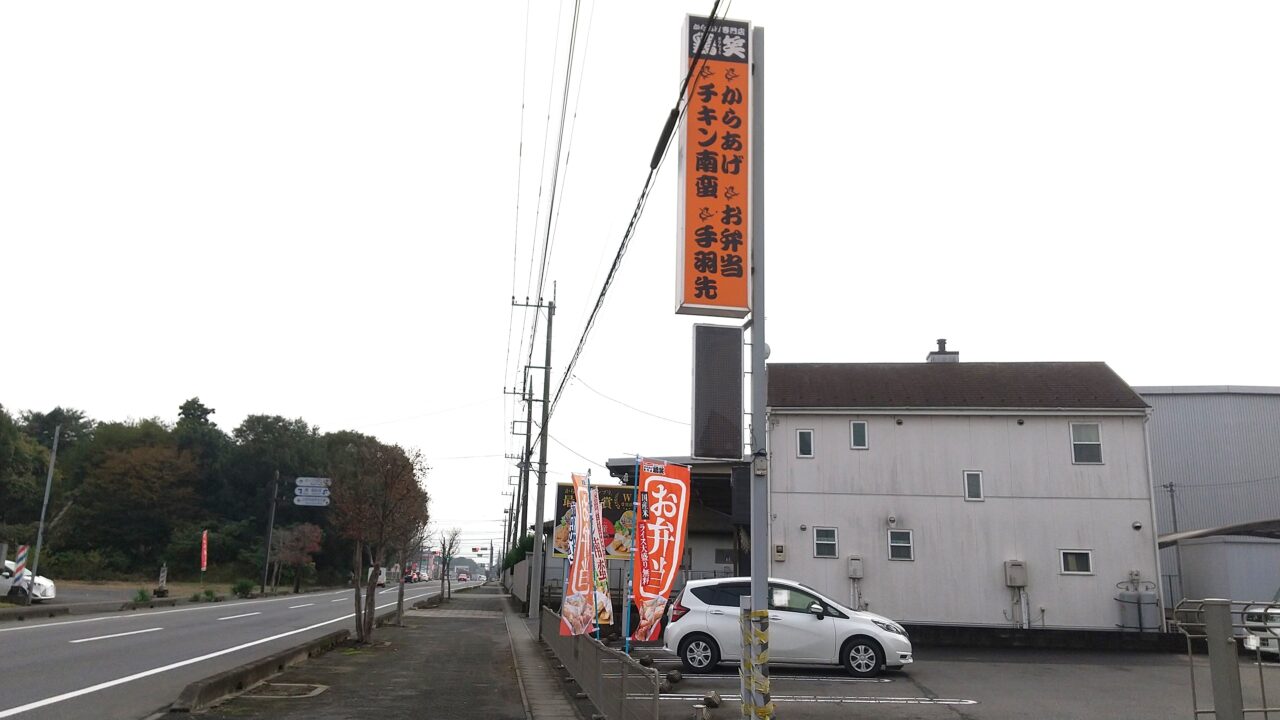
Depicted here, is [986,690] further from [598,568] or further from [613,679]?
[613,679]

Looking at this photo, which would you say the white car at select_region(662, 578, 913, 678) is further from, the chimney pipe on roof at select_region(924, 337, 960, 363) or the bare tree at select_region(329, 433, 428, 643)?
the chimney pipe on roof at select_region(924, 337, 960, 363)

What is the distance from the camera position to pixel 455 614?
33.1 metres

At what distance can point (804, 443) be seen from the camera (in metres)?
23.0

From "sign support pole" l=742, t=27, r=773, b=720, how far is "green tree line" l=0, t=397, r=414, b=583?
57.9m

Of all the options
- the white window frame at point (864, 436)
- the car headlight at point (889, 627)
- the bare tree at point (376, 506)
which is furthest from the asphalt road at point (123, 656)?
the white window frame at point (864, 436)

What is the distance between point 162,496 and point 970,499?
58.0m

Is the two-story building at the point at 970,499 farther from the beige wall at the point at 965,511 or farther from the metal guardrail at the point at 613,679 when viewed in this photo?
the metal guardrail at the point at 613,679

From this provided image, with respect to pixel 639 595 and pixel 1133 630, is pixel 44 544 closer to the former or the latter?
pixel 639 595

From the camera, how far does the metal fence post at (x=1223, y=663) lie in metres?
6.97

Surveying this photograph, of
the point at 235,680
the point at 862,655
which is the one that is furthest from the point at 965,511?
the point at 235,680

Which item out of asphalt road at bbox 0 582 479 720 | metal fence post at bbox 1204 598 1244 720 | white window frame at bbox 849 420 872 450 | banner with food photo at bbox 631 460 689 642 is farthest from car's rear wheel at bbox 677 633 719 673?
white window frame at bbox 849 420 872 450

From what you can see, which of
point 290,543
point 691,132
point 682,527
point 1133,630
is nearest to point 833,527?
point 1133,630

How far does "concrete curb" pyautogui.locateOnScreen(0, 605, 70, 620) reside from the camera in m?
20.3

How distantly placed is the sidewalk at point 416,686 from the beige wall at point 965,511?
845cm
